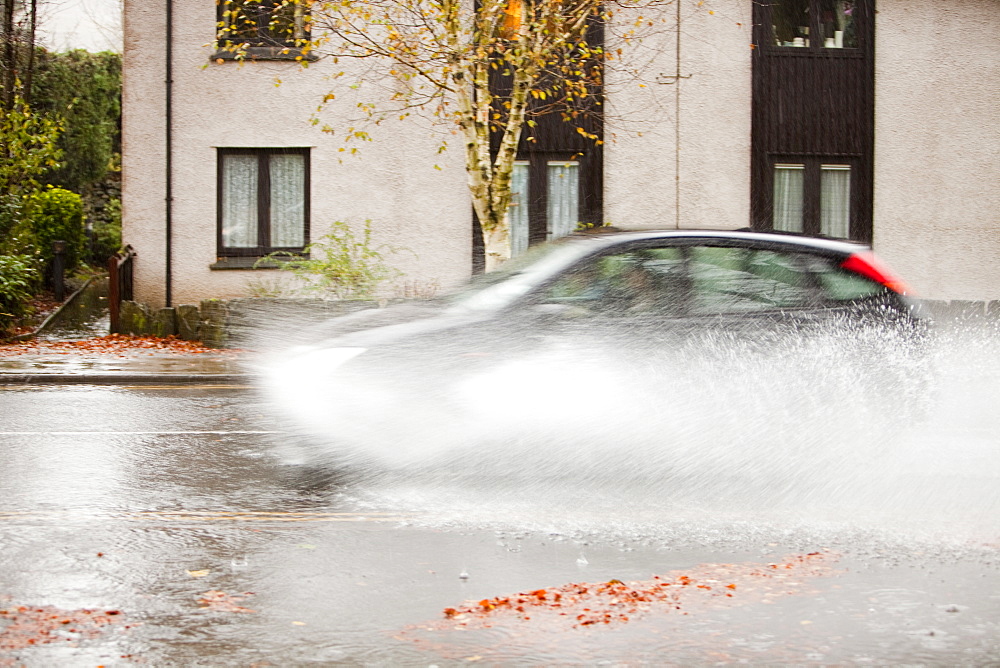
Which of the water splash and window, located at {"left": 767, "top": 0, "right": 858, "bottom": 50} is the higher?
window, located at {"left": 767, "top": 0, "right": 858, "bottom": 50}

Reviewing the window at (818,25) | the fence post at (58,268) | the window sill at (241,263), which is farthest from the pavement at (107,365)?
the window at (818,25)

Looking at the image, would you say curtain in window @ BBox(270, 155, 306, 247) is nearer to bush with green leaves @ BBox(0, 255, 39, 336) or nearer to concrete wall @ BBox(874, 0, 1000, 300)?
bush with green leaves @ BBox(0, 255, 39, 336)

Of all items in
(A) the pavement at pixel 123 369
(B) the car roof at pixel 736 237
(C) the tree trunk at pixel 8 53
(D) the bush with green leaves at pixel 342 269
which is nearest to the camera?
(B) the car roof at pixel 736 237

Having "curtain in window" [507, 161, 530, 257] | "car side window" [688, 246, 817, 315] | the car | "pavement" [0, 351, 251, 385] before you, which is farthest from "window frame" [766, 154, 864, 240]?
"car side window" [688, 246, 817, 315]

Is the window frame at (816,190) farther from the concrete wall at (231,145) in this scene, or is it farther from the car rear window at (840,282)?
the car rear window at (840,282)

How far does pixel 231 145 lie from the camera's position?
18219mm

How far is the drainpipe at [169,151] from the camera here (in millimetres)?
17797

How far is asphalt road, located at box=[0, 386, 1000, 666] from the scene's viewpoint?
4.27 metres

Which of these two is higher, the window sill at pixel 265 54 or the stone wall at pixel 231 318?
the window sill at pixel 265 54

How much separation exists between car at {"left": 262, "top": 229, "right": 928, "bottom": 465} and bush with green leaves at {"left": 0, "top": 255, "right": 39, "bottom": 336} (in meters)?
10.2

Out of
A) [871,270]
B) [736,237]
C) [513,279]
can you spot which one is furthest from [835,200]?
[513,279]

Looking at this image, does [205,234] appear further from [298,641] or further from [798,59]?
[298,641]

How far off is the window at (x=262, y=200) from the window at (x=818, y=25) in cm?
823

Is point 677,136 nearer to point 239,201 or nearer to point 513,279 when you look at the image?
point 239,201
